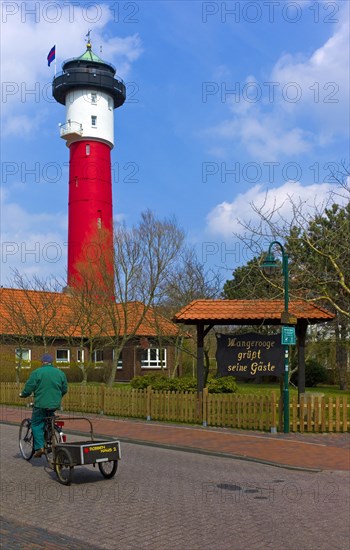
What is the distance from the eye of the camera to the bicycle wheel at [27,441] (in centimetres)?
1023

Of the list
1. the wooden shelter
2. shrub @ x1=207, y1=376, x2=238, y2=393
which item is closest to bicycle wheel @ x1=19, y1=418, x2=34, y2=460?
the wooden shelter

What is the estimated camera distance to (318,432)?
1503 centimetres

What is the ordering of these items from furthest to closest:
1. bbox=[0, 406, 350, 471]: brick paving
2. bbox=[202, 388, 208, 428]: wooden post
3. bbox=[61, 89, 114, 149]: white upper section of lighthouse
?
bbox=[61, 89, 114, 149]: white upper section of lighthouse → bbox=[202, 388, 208, 428]: wooden post → bbox=[0, 406, 350, 471]: brick paving

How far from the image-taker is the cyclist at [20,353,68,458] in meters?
9.59

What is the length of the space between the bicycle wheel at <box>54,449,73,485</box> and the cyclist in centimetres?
98

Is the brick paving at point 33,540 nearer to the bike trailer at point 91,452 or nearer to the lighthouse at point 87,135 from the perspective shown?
the bike trailer at point 91,452

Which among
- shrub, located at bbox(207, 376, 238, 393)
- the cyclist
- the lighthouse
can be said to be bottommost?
shrub, located at bbox(207, 376, 238, 393)

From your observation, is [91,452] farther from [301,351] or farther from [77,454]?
[301,351]

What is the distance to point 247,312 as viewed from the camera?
16.7 meters

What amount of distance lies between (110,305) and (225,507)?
18.9 m

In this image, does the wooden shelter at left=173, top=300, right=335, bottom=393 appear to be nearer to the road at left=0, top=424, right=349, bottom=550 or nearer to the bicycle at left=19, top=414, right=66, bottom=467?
the road at left=0, top=424, right=349, bottom=550

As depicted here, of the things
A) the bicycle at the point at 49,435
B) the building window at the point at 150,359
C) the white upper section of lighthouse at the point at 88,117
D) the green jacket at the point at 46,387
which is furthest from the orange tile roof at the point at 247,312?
the white upper section of lighthouse at the point at 88,117

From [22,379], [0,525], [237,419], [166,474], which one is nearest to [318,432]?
[237,419]

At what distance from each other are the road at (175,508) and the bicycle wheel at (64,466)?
→ 143 mm
